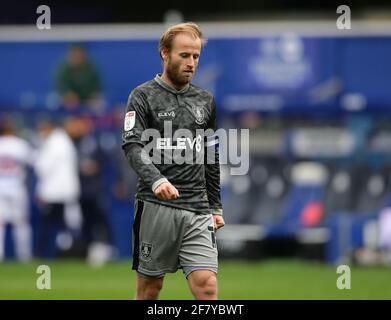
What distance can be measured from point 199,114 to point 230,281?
739 centimetres

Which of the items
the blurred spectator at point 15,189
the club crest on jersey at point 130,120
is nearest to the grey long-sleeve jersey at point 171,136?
the club crest on jersey at point 130,120

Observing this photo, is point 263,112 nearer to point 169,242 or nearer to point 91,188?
point 91,188

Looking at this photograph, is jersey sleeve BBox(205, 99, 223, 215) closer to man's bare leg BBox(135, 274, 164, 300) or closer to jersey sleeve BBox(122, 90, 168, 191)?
jersey sleeve BBox(122, 90, 168, 191)

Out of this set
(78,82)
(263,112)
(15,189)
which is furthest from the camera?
(263,112)

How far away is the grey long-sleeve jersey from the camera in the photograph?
9.16m

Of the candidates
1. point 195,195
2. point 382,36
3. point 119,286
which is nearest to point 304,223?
point 382,36

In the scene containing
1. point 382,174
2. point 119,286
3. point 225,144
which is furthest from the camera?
point 382,174

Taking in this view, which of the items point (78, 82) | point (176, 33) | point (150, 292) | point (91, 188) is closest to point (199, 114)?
point (176, 33)

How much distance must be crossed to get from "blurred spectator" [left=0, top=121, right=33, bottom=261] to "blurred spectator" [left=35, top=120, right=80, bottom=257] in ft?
0.96

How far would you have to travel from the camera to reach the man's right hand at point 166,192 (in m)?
8.87

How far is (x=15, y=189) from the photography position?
68.2ft

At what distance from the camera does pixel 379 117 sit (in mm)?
20859

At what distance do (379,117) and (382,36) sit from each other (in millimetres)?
1368
